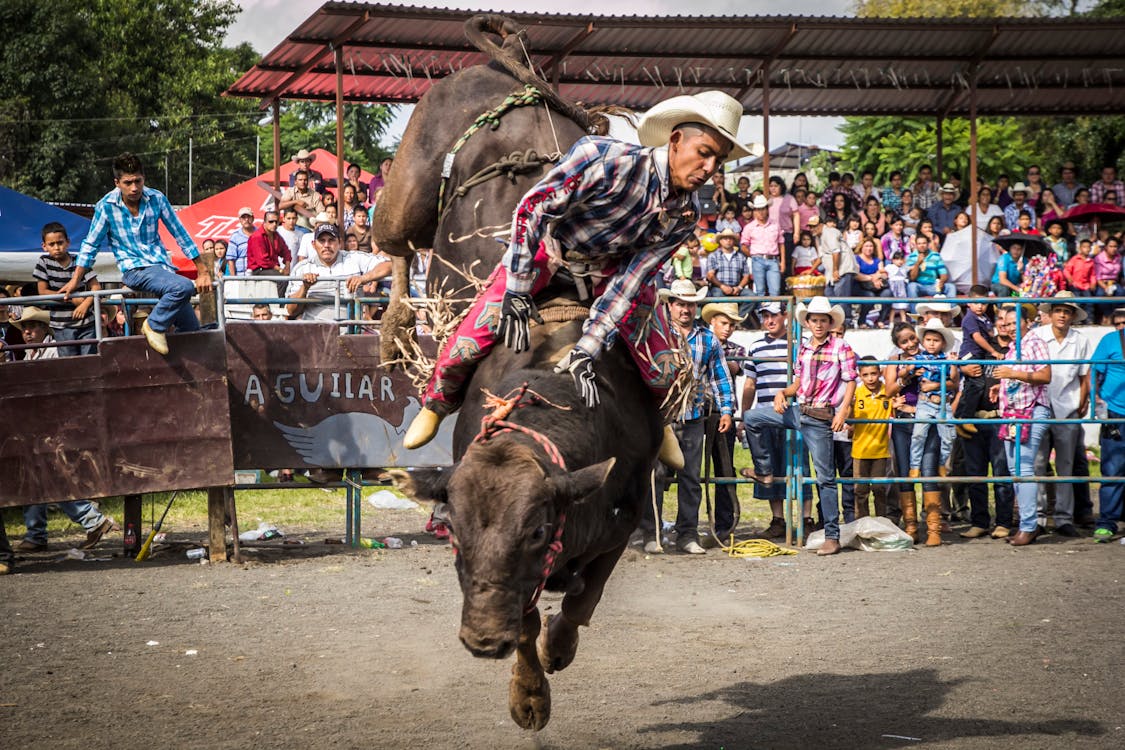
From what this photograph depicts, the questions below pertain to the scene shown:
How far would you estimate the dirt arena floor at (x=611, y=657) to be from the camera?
231 inches

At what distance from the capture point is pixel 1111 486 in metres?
11.8

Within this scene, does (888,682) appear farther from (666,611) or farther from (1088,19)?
(1088,19)

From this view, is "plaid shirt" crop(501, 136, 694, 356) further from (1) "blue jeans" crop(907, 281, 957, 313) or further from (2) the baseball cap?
(1) "blue jeans" crop(907, 281, 957, 313)

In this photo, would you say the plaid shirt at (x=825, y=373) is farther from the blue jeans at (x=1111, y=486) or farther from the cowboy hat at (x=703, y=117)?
the cowboy hat at (x=703, y=117)

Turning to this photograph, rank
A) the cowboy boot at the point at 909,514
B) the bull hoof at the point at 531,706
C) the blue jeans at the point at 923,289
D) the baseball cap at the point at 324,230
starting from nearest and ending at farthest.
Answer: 1. the bull hoof at the point at 531,706
2. the cowboy boot at the point at 909,514
3. the baseball cap at the point at 324,230
4. the blue jeans at the point at 923,289

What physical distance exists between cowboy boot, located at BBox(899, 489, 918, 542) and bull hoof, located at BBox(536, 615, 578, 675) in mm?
6826

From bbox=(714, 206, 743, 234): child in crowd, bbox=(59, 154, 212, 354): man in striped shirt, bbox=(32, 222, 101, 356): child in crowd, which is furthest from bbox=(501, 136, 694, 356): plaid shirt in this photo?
bbox=(714, 206, 743, 234): child in crowd

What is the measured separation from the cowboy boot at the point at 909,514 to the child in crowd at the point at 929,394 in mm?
235

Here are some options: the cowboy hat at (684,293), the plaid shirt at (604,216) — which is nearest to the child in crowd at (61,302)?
the cowboy hat at (684,293)

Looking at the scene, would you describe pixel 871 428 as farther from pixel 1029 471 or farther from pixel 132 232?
pixel 132 232

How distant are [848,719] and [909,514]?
6063 millimetres

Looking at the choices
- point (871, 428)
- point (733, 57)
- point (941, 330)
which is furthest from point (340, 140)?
point (941, 330)

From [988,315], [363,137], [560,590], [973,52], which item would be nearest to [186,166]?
[363,137]

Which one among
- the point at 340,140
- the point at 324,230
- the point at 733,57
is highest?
the point at 733,57
